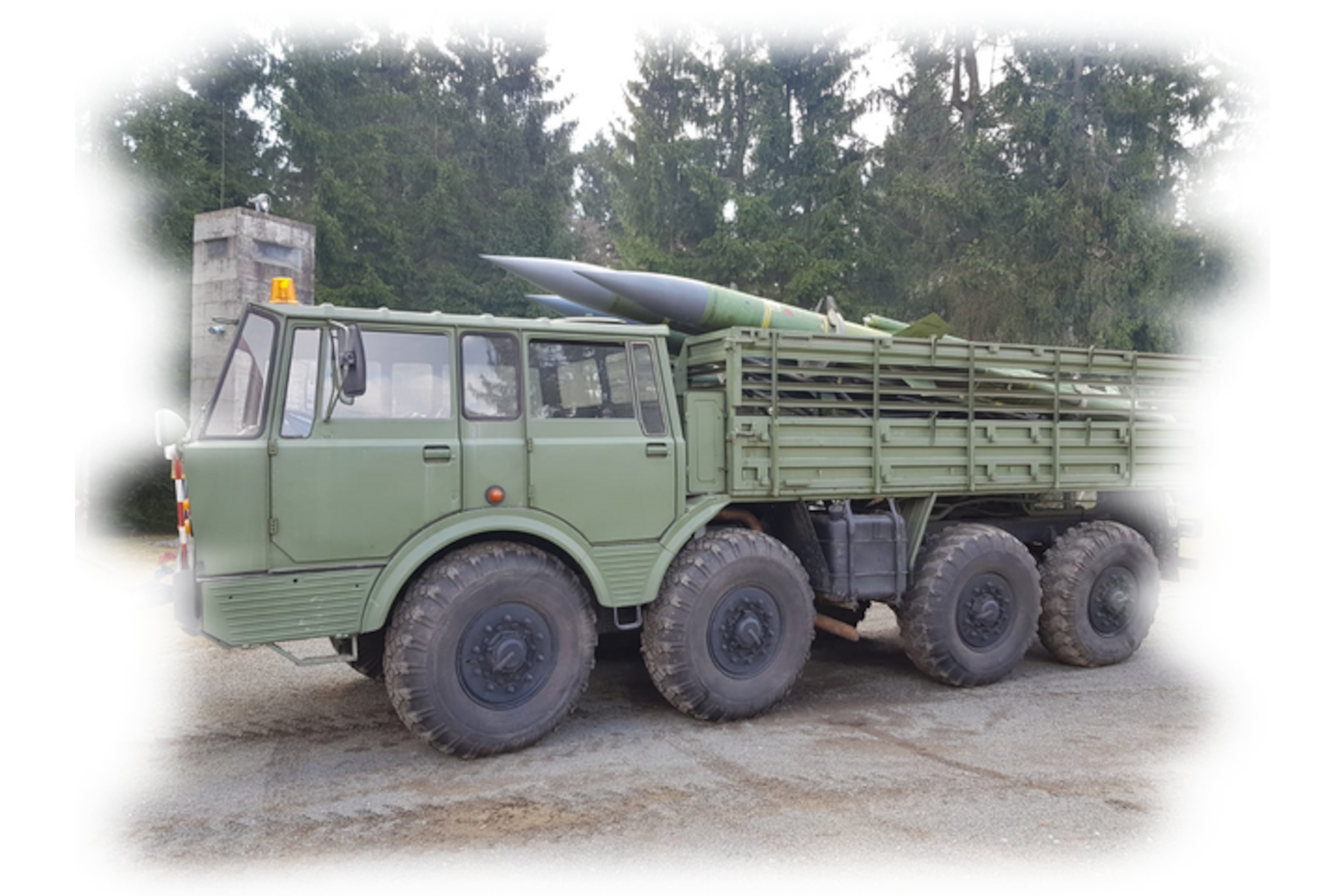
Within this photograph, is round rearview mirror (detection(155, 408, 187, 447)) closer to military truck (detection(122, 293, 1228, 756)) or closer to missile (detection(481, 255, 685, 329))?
military truck (detection(122, 293, 1228, 756))

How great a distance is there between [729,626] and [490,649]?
5.52 feet

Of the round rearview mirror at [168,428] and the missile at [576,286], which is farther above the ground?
the missile at [576,286]

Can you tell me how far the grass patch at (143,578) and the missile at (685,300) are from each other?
12.2 feet

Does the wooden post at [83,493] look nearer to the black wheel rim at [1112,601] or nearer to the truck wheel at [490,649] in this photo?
the truck wheel at [490,649]

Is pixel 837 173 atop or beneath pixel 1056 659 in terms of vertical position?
atop

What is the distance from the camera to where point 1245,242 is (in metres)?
15.4

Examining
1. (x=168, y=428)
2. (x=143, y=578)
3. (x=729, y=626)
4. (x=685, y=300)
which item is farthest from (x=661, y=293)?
(x=143, y=578)

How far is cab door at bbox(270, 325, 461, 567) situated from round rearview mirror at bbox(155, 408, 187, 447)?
0.61 m

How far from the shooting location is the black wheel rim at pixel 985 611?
23.5 feet

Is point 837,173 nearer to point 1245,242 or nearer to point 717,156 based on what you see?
point 717,156

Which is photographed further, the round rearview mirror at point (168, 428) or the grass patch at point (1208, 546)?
the grass patch at point (1208, 546)

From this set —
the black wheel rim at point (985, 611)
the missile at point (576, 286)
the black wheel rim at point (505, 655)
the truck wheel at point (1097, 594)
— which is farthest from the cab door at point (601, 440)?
the truck wheel at point (1097, 594)

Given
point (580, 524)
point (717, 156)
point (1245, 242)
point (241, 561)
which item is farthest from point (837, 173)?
point (241, 561)

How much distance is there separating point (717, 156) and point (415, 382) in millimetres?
15565
